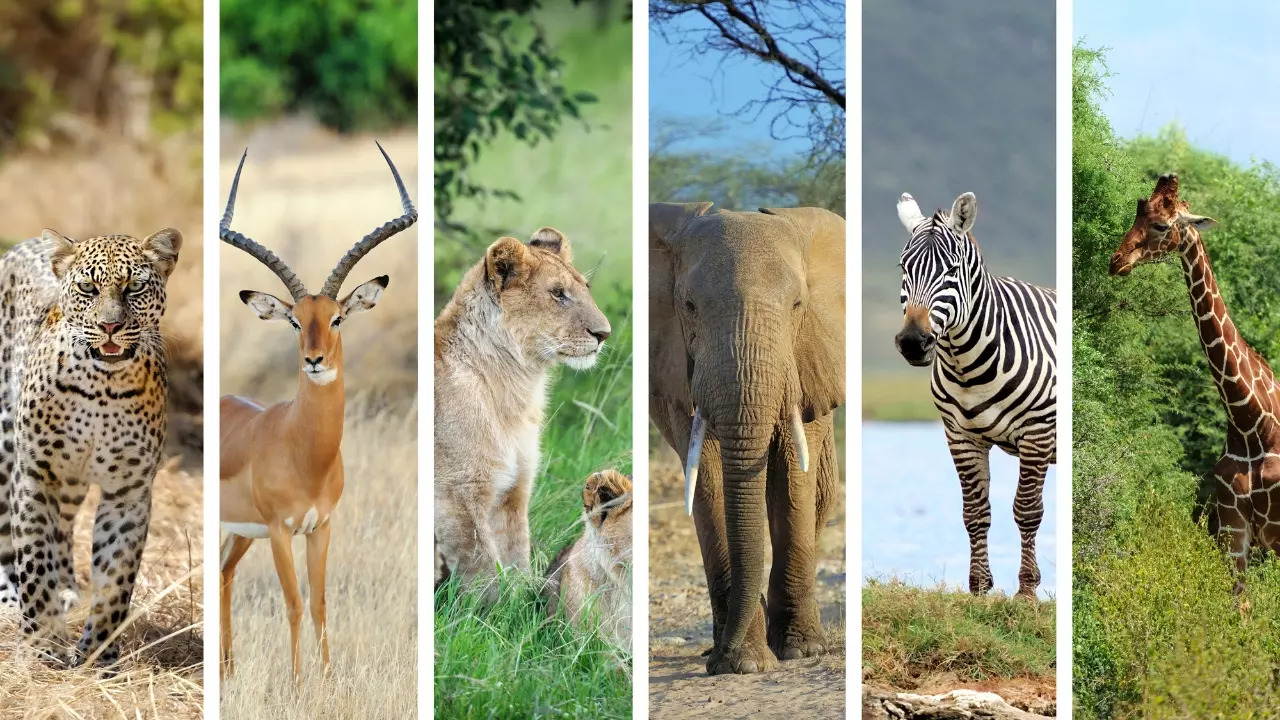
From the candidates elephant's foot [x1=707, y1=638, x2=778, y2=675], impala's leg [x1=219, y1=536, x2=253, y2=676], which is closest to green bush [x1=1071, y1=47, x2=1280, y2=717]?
elephant's foot [x1=707, y1=638, x2=778, y2=675]

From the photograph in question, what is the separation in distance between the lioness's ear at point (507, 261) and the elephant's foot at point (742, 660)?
6.14ft

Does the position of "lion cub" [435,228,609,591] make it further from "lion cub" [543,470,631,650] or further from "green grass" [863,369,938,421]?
"green grass" [863,369,938,421]

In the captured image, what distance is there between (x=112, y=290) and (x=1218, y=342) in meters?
4.96

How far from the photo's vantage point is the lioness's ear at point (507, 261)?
573cm

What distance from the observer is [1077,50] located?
609 cm

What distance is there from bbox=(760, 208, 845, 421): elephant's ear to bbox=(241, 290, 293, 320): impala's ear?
216 cm

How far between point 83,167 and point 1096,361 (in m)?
4.78

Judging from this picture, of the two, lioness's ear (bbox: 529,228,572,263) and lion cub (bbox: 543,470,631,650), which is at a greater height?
lioness's ear (bbox: 529,228,572,263)

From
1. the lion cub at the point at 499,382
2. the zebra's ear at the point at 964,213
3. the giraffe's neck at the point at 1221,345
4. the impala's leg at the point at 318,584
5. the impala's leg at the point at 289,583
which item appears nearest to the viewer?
the impala's leg at the point at 289,583

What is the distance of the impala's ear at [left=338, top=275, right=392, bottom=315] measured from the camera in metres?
5.61

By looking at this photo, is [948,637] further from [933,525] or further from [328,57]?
[328,57]

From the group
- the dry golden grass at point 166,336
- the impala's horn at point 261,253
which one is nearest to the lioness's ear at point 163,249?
the dry golden grass at point 166,336

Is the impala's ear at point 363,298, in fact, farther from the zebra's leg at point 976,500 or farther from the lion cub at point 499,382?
the zebra's leg at point 976,500

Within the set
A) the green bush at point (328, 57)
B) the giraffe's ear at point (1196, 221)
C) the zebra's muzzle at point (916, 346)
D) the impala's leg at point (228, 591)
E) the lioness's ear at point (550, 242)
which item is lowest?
the impala's leg at point (228, 591)
